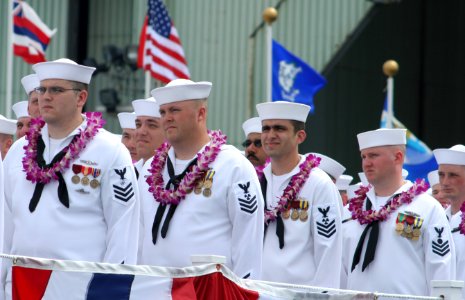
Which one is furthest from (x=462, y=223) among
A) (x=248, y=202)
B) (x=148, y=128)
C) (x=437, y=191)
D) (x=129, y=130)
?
(x=248, y=202)

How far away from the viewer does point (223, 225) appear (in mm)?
8508

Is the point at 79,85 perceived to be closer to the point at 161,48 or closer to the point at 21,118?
the point at 21,118

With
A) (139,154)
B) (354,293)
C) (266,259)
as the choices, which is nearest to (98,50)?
(139,154)

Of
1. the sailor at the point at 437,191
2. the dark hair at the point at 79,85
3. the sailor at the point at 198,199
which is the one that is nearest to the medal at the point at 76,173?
the dark hair at the point at 79,85

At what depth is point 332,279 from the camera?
9531 mm

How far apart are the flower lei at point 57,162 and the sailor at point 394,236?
104 inches

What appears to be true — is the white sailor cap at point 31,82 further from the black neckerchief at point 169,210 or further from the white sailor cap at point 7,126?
the black neckerchief at point 169,210

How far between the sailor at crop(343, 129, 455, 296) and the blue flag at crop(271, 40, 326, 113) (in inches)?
290

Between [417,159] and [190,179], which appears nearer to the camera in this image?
[190,179]

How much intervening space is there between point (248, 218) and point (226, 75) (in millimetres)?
11737

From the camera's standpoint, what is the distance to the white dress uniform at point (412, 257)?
389 inches

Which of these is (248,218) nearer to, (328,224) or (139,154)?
(328,224)

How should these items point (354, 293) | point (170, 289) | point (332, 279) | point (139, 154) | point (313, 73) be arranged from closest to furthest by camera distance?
point (170, 289)
point (354, 293)
point (332, 279)
point (139, 154)
point (313, 73)

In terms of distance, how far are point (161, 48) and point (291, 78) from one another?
6.05 feet
